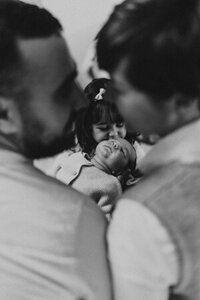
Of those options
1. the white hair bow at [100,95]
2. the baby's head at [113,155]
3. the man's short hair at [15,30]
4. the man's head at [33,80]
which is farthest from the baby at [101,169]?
the man's short hair at [15,30]

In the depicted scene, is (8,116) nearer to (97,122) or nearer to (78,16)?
(97,122)

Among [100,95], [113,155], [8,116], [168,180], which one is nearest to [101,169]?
[113,155]

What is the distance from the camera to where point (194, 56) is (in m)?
0.71

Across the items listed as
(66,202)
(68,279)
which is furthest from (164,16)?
(68,279)

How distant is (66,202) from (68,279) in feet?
0.42

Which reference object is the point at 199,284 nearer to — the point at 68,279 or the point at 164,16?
the point at 68,279

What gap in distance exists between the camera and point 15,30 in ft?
2.78

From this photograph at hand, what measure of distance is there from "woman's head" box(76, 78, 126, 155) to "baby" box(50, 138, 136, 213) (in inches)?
1.4

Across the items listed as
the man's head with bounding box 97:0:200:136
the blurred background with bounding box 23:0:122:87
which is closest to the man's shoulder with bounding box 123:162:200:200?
the man's head with bounding box 97:0:200:136

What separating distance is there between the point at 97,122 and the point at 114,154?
0.12m

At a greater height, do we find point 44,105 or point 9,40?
point 9,40

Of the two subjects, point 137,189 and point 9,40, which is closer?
point 137,189

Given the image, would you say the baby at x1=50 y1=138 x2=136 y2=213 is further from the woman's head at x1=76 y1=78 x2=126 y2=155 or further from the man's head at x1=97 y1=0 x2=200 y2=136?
the man's head at x1=97 y1=0 x2=200 y2=136

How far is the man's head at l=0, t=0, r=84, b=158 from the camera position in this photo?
33.1 inches
